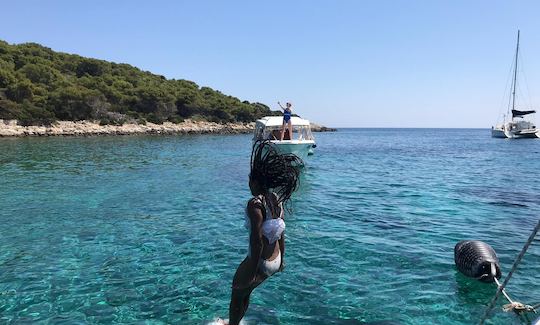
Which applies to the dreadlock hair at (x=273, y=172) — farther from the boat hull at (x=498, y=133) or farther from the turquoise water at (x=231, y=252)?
the boat hull at (x=498, y=133)

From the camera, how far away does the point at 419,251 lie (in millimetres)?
9750

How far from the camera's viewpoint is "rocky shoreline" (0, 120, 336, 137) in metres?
57.6

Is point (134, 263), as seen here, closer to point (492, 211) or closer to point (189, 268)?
point (189, 268)

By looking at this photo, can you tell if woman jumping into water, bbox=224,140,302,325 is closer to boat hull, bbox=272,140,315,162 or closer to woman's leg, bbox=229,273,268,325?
woman's leg, bbox=229,273,268,325

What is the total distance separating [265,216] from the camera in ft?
13.9

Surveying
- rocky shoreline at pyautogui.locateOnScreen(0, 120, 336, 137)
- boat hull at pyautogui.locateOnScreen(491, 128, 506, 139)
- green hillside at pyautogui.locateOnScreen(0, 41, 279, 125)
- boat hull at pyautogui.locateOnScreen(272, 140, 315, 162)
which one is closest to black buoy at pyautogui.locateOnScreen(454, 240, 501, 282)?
boat hull at pyautogui.locateOnScreen(272, 140, 315, 162)

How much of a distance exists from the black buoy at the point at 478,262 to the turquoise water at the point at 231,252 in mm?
213

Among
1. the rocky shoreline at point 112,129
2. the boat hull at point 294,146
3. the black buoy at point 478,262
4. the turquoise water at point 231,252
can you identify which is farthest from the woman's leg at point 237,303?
the rocky shoreline at point 112,129

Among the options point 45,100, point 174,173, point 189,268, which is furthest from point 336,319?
point 45,100

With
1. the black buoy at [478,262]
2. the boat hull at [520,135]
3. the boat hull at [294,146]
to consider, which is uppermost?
the boat hull at [520,135]

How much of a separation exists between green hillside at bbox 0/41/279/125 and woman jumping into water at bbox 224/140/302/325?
6716cm

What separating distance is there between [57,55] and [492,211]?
4037 inches

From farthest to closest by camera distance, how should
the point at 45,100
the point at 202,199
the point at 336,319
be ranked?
1. the point at 45,100
2. the point at 202,199
3. the point at 336,319

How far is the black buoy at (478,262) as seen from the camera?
7812mm
